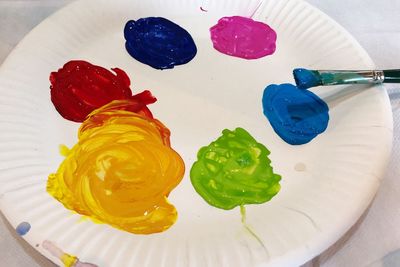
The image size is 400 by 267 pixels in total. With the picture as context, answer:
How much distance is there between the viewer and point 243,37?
79 centimetres

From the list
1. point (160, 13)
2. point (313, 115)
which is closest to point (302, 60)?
point (313, 115)

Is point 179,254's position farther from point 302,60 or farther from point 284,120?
point 302,60

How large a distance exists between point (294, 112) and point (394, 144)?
15 cm

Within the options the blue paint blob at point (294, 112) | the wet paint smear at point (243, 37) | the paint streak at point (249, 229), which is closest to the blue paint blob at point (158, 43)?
the wet paint smear at point (243, 37)

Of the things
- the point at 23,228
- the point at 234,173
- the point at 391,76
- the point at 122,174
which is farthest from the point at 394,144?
the point at 23,228

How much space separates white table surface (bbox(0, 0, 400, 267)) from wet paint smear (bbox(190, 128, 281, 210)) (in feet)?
0.36

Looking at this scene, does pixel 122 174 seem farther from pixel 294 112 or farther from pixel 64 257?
pixel 294 112

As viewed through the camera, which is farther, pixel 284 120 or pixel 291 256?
pixel 284 120

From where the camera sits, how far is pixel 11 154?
58 cm

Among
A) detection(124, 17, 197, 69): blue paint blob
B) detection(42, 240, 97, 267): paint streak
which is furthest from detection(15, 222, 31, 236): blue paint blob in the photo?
detection(124, 17, 197, 69): blue paint blob

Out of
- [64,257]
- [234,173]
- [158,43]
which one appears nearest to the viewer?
[64,257]

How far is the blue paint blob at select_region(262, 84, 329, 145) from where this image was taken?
65 centimetres

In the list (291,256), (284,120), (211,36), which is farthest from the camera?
(211,36)

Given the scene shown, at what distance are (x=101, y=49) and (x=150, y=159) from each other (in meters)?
0.25
